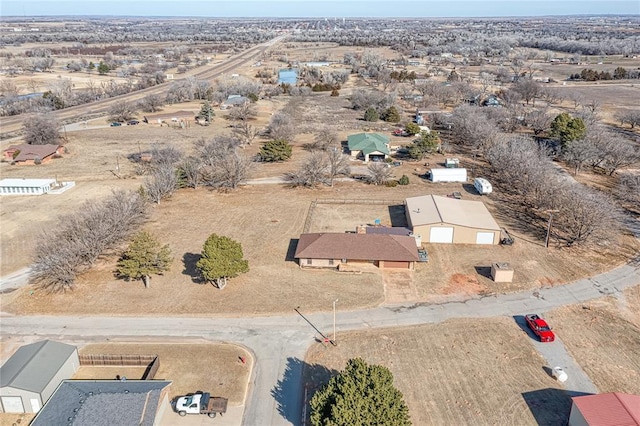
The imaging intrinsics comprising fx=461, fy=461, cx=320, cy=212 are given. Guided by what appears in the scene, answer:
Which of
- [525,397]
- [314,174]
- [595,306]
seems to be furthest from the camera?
[314,174]

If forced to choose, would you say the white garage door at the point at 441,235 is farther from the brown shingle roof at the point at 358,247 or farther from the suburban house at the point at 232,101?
A: the suburban house at the point at 232,101

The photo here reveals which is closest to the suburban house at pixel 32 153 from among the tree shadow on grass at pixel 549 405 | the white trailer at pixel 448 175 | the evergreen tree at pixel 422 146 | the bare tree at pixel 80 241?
the bare tree at pixel 80 241

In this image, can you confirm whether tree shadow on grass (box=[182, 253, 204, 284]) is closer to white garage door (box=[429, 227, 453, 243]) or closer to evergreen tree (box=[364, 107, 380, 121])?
white garage door (box=[429, 227, 453, 243])

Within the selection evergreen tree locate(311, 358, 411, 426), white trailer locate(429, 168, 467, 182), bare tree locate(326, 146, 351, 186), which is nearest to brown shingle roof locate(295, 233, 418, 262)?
evergreen tree locate(311, 358, 411, 426)

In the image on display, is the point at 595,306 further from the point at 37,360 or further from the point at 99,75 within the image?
the point at 99,75

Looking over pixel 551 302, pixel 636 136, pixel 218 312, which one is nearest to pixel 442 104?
pixel 636 136

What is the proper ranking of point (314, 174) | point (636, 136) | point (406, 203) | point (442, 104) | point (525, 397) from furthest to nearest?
point (442, 104) → point (636, 136) → point (314, 174) → point (406, 203) → point (525, 397)
